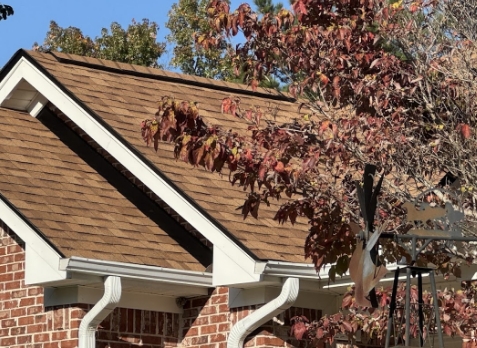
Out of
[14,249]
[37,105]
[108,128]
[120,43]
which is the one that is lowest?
[14,249]

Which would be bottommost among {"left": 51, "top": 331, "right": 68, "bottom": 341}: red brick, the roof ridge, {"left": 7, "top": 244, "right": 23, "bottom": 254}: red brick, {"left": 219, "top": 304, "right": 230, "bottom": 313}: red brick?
{"left": 51, "top": 331, "right": 68, "bottom": 341}: red brick

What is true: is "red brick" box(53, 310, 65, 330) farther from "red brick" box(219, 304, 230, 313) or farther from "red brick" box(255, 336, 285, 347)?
"red brick" box(255, 336, 285, 347)

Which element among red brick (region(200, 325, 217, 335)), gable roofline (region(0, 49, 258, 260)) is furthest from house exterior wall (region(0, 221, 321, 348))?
gable roofline (region(0, 49, 258, 260))

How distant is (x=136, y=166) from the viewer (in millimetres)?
12117

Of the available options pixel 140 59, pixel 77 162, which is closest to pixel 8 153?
pixel 77 162

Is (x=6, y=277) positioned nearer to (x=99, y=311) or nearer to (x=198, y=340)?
(x=99, y=311)

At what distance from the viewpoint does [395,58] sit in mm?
9141

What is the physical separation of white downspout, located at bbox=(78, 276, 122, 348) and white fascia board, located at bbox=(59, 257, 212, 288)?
0.10 meters

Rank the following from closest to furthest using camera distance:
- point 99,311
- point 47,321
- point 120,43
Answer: point 99,311
point 47,321
point 120,43

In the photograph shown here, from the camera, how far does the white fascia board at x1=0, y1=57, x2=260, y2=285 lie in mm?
10828

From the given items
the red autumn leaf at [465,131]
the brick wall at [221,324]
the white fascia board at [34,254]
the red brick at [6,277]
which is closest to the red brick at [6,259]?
the red brick at [6,277]

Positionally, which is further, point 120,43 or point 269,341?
point 120,43

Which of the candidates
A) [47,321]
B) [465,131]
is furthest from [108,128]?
[465,131]

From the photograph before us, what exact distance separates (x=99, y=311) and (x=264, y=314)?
4.80ft
